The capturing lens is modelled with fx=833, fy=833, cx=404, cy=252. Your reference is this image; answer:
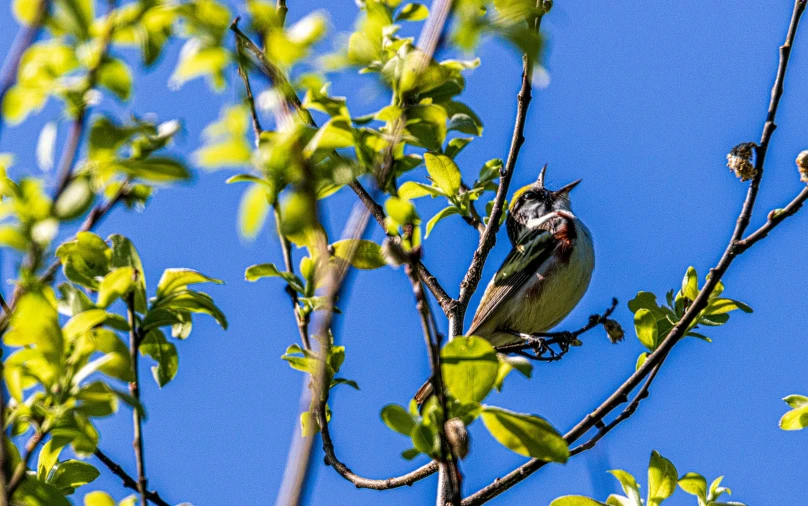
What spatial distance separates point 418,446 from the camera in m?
2.56

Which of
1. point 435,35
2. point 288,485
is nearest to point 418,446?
point 288,485

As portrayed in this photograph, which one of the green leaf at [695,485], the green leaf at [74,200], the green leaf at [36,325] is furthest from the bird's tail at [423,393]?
the green leaf at [74,200]

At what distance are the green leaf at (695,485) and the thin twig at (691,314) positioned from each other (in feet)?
1.30

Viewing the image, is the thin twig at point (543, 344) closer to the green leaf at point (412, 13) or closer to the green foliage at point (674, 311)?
the green foliage at point (674, 311)

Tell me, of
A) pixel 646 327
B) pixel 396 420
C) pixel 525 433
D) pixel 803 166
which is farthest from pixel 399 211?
pixel 646 327

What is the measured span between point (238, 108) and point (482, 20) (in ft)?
2.29

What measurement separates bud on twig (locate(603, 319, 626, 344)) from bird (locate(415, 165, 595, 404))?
232cm

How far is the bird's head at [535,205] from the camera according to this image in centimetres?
895

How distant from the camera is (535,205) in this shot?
9.17 metres

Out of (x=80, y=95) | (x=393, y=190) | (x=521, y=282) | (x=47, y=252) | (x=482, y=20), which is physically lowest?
(x=47, y=252)

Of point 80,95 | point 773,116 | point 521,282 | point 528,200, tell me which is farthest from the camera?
point 528,200

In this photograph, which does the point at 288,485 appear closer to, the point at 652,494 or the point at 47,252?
the point at 47,252

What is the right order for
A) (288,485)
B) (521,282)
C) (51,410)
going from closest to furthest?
1. (288,485)
2. (51,410)
3. (521,282)

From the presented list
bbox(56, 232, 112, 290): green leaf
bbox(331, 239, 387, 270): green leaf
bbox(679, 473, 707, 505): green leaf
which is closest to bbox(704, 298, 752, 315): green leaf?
bbox(679, 473, 707, 505): green leaf
